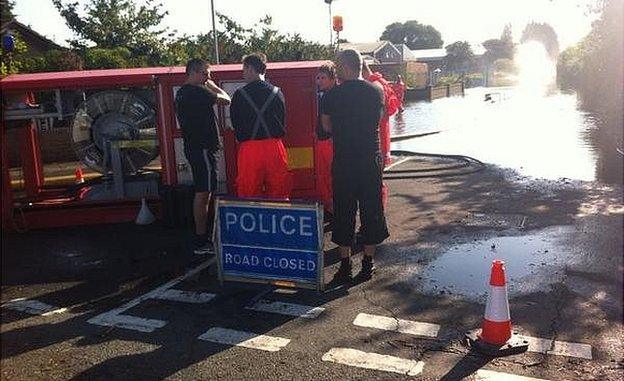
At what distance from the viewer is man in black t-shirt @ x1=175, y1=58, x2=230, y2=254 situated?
6.44 metres

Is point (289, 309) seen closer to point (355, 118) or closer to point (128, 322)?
point (128, 322)

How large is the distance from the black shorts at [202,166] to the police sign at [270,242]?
1412mm

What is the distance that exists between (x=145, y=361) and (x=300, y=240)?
1.66 meters

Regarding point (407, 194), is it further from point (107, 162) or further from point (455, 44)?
point (455, 44)

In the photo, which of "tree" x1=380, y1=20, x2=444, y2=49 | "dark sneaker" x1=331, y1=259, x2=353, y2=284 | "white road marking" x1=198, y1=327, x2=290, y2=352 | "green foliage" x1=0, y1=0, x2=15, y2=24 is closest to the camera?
"green foliage" x1=0, y1=0, x2=15, y2=24

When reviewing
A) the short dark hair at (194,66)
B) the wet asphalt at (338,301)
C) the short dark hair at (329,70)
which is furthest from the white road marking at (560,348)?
the short dark hair at (194,66)

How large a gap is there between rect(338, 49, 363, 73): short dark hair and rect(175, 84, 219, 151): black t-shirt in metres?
1.68

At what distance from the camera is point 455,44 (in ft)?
363

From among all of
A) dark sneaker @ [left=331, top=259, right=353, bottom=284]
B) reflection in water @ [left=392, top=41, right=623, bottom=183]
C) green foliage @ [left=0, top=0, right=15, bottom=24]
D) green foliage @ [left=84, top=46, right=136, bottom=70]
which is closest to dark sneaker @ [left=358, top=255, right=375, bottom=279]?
dark sneaker @ [left=331, top=259, right=353, bottom=284]

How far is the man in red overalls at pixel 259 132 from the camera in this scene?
595cm

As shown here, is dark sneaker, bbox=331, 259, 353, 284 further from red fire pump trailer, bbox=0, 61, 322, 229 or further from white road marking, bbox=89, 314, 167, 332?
red fire pump trailer, bbox=0, 61, 322, 229

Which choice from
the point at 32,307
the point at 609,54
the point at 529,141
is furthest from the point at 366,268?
the point at 529,141

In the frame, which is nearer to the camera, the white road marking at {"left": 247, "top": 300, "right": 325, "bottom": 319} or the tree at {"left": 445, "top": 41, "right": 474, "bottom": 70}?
the white road marking at {"left": 247, "top": 300, "right": 325, "bottom": 319}

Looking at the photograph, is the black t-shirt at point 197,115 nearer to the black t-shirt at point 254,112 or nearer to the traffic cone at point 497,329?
the black t-shirt at point 254,112
